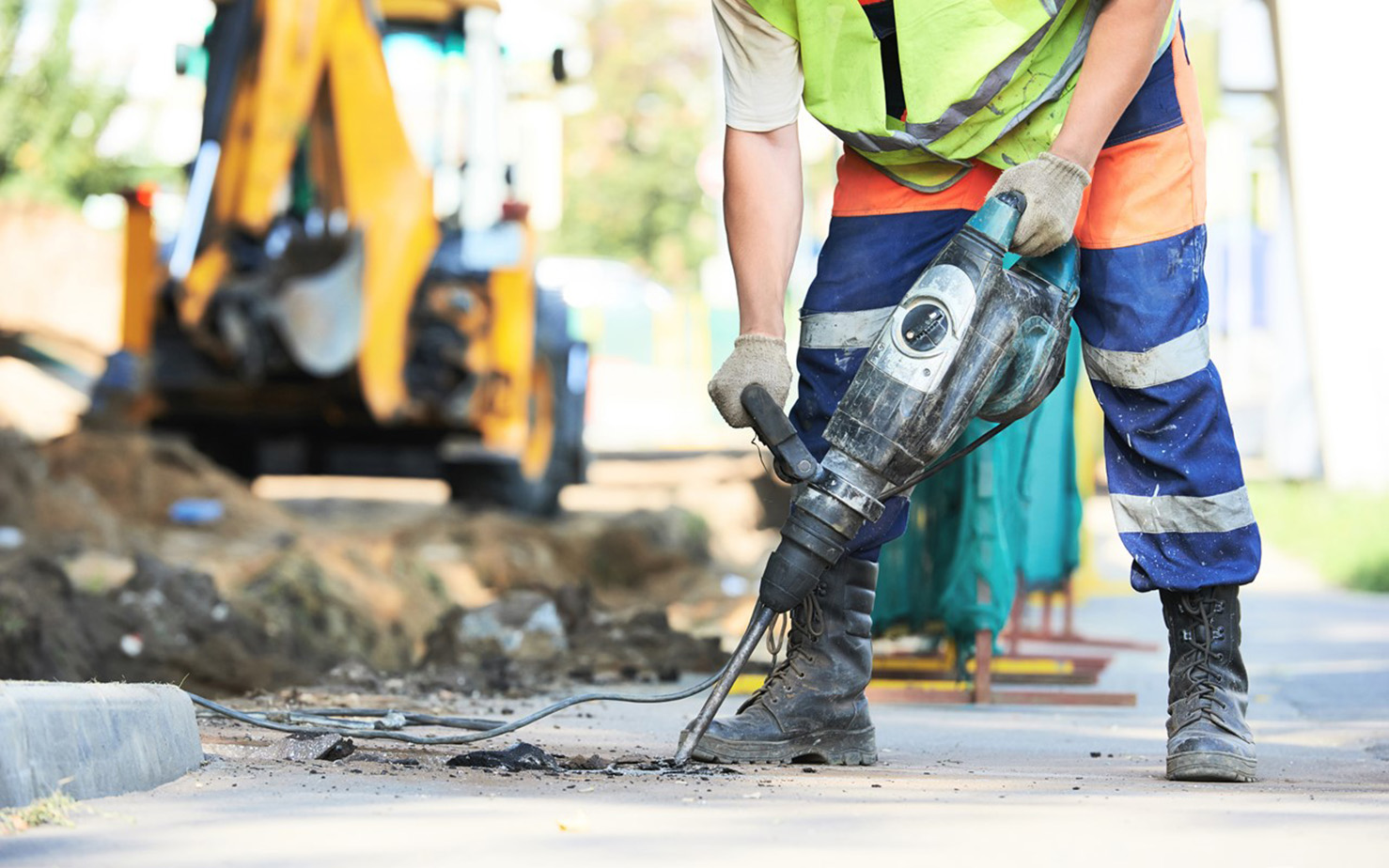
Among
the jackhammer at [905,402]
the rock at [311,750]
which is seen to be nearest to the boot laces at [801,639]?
the jackhammer at [905,402]

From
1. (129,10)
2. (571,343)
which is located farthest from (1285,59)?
(129,10)

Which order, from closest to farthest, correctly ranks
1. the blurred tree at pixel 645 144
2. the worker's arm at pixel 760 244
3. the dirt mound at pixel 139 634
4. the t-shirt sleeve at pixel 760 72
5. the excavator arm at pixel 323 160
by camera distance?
the worker's arm at pixel 760 244 → the t-shirt sleeve at pixel 760 72 → the dirt mound at pixel 139 634 → the excavator arm at pixel 323 160 → the blurred tree at pixel 645 144

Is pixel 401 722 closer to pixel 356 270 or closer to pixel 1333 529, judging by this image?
pixel 356 270

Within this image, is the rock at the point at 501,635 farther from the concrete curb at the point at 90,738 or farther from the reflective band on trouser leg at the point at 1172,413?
the concrete curb at the point at 90,738

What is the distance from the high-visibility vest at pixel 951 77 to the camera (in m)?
3.19

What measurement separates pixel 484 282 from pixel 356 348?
3.38ft

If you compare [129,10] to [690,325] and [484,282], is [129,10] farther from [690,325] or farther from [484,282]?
[484,282]

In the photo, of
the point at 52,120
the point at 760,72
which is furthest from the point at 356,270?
the point at 52,120

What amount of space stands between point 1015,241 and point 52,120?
2086 centimetres

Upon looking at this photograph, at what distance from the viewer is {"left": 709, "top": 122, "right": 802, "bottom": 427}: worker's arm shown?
328cm

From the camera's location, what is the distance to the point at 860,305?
3.34 m

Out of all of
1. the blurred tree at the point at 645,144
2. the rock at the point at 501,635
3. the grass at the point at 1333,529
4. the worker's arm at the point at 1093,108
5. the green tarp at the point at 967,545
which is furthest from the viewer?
the blurred tree at the point at 645,144

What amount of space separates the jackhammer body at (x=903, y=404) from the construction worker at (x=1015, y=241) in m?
0.10

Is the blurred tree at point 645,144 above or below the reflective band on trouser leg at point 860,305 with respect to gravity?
above
